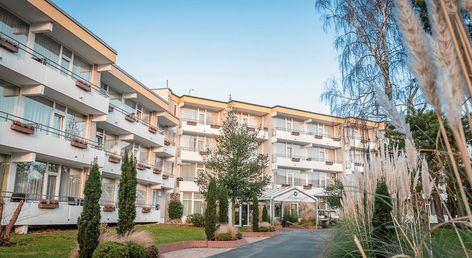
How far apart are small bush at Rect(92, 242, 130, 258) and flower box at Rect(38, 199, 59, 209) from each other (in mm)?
9919

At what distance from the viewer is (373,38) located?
595 inches

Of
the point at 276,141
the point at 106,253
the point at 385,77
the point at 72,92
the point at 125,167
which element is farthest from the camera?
the point at 276,141

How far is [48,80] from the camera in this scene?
1700cm

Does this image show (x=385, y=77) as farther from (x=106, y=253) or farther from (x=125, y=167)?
(x=106, y=253)

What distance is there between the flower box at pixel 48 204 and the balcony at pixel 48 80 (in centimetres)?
474

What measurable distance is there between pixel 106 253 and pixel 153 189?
75.6 feet

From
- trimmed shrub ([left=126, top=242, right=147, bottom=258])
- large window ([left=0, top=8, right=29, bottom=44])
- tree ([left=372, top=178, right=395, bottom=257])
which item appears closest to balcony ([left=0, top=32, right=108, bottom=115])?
large window ([left=0, top=8, right=29, bottom=44])

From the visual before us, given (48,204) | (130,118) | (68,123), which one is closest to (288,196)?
(130,118)

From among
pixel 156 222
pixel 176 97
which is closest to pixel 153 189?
pixel 156 222

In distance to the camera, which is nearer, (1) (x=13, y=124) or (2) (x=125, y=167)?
(2) (x=125, y=167)

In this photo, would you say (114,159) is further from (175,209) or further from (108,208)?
(175,209)

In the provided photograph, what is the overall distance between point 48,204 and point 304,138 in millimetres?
31158

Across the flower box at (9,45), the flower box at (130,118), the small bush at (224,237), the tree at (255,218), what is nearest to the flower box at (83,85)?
the flower box at (9,45)

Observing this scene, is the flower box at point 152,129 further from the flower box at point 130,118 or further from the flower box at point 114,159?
the flower box at point 114,159
